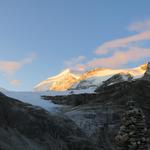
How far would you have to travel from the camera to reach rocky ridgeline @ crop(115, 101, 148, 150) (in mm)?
30266

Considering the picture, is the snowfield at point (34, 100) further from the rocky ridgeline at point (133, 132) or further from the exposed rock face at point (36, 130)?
the rocky ridgeline at point (133, 132)

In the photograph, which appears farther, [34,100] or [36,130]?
[34,100]

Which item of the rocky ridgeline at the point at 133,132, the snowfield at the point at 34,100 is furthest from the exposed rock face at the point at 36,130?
the rocky ridgeline at the point at 133,132

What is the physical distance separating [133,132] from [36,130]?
1722 centimetres

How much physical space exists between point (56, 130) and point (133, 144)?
17.5 meters

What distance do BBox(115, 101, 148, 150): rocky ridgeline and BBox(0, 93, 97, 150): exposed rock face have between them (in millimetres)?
13124

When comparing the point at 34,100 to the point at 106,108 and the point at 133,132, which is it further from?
the point at 133,132

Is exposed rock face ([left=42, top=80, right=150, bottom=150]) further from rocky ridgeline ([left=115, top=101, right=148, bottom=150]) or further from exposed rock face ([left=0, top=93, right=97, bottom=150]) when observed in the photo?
rocky ridgeline ([left=115, top=101, right=148, bottom=150])

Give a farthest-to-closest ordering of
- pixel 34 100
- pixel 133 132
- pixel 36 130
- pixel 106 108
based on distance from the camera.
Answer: pixel 34 100, pixel 106 108, pixel 36 130, pixel 133 132

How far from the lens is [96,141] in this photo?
4853 cm

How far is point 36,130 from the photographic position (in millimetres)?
45844

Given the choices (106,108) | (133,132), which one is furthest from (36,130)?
(133,132)

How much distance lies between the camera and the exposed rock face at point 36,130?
42.8 m

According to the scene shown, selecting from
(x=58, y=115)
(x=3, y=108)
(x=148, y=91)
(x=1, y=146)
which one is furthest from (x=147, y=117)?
(x=1, y=146)
